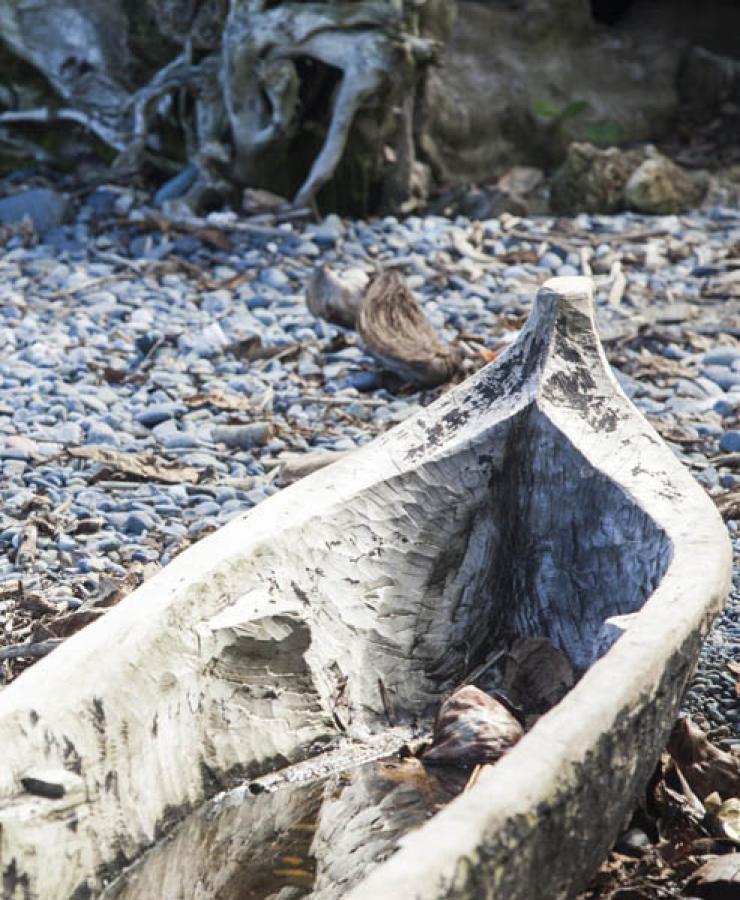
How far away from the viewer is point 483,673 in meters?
2.93

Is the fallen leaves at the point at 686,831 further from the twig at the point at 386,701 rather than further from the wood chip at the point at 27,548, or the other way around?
the wood chip at the point at 27,548

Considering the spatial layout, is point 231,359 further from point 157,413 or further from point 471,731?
point 471,731

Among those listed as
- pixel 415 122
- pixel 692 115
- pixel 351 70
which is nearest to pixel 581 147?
pixel 415 122

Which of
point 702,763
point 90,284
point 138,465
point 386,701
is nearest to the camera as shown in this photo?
point 702,763

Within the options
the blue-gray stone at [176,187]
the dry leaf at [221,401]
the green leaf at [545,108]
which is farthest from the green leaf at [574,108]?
the dry leaf at [221,401]

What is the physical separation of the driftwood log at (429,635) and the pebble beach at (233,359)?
523mm

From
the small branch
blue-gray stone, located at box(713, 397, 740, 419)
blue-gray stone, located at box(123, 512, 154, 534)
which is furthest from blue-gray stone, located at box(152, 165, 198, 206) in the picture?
blue-gray stone, located at box(123, 512, 154, 534)

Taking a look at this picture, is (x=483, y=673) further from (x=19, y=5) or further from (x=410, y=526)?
(x=19, y=5)

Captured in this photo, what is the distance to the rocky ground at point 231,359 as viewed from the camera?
360 centimetres

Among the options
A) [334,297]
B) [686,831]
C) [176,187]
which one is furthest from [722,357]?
[176,187]

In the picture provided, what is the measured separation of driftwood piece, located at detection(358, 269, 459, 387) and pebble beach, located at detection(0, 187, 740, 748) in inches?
3.4

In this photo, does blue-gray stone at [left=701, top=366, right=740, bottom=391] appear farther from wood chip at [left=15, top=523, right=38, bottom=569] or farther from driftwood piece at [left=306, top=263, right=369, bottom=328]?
wood chip at [left=15, top=523, right=38, bottom=569]

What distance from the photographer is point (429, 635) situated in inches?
115

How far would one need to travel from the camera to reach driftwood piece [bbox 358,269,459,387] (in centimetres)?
478
